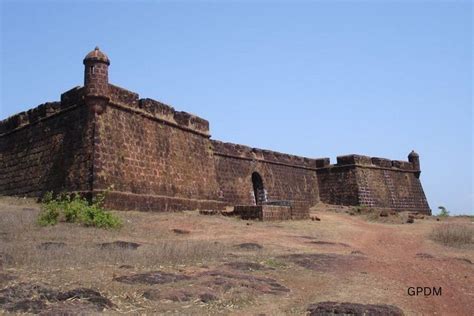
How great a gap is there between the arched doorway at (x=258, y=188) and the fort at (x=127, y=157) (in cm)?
5

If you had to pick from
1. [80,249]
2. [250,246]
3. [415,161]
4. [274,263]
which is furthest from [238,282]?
[415,161]

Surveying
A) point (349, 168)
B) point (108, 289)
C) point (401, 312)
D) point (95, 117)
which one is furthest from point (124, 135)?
point (349, 168)

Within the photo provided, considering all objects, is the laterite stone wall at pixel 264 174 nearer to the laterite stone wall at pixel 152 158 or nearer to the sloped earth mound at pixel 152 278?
the laterite stone wall at pixel 152 158

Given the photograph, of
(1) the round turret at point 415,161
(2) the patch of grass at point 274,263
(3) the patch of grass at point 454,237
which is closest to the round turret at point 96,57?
(2) the patch of grass at point 274,263

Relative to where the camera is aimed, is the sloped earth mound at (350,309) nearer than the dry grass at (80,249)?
Yes

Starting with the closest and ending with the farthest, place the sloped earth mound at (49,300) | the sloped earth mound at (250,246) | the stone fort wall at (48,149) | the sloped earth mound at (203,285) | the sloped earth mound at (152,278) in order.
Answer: the sloped earth mound at (49,300), the sloped earth mound at (203,285), the sloped earth mound at (152,278), the sloped earth mound at (250,246), the stone fort wall at (48,149)

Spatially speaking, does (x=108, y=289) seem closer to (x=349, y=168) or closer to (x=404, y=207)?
(x=349, y=168)

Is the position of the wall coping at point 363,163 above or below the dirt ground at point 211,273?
above

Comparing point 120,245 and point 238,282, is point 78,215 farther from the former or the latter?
point 238,282

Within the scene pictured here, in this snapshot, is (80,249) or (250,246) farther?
(250,246)

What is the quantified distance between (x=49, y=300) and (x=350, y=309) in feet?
10.2

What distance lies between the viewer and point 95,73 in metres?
13.5

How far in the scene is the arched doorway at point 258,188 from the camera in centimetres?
2264

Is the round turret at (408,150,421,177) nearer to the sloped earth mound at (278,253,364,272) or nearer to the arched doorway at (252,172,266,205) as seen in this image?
the arched doorway at (252,172,266,205)
